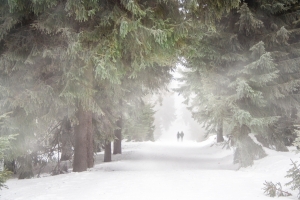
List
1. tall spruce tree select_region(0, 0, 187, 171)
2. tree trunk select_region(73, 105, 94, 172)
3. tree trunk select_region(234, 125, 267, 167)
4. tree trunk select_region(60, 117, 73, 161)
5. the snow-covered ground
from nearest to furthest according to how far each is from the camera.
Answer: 1. the snow-covered ground
2. tall spruce tree select_region(0, 0, 187, 171)
3. tree trunk select_region(73, 105, 94, 172)
4. tree trunk select_region(234, 125, 267, 167)
5. tree trunk select_region(60, 117, 73, 161)

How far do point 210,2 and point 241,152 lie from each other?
6195 mm

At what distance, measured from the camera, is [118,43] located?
270 inches

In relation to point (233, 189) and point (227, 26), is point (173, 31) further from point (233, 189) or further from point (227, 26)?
point (227, 26)

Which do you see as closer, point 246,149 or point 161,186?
point 161,186

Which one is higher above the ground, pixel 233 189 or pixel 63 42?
pixel 63 42

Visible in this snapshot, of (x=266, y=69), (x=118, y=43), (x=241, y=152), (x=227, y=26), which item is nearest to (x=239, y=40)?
(x=227, y=26)

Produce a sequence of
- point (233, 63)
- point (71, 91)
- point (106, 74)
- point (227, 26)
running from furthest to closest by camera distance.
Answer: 1. point (227, 26)
2. point (233, 63)
3. point (71, 91)
4. point (106, 74)

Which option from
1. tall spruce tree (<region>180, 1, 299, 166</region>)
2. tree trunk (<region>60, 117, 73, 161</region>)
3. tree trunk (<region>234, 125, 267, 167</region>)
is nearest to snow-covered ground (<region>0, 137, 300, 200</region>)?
tree trunk (<region>234, 125, 267, 167</region>)

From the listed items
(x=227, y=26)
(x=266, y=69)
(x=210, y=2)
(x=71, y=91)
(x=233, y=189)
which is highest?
(x=227, y=26)

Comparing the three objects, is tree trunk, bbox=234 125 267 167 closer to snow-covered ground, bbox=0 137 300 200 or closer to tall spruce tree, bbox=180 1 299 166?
tall spruce tree, bbox=180 1 299 166

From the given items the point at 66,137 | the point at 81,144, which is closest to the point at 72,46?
the point at 81,144

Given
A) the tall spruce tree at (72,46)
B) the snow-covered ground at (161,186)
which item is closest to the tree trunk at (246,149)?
the snow-covered ground at (161,186)

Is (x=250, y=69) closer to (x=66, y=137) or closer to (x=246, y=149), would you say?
Result: (x=246, y=149)

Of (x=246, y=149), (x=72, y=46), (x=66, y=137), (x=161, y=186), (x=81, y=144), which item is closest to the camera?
(x=72, y=46)
